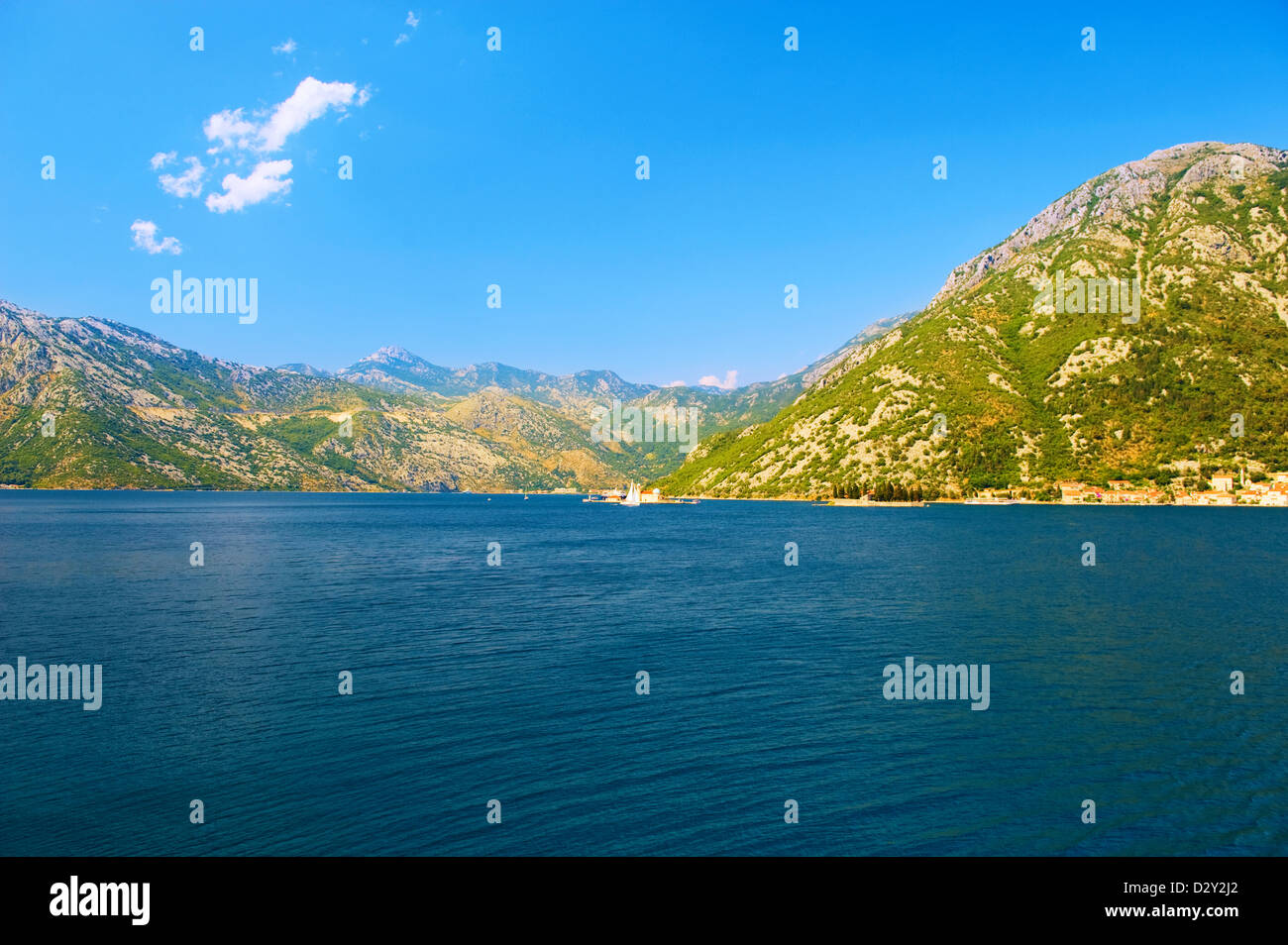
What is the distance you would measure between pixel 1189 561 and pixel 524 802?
109957mm

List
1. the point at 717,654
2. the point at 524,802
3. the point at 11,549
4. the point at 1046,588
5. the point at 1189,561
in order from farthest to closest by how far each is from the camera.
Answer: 1. the point at 11,549
2. the point at 1189,561
3. the point at 1046,588
4. the point at 717,654
5. the point at 524,802

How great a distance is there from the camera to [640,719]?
34406 millimetres

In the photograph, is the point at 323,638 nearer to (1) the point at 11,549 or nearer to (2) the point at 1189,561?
(1) the point at 11,549

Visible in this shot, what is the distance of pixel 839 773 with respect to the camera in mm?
28141

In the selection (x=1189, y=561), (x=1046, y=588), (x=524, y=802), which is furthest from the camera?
(x=1189, y=561)

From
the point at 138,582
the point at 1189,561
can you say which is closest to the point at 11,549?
the point at 138,582

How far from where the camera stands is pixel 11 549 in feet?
351

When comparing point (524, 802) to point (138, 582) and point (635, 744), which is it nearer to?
point (635, 744)

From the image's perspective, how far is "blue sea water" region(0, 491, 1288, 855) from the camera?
23.5m

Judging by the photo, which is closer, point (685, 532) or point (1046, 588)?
point (1046, 588)

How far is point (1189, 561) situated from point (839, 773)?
9884 centimetres

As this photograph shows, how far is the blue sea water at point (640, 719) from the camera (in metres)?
23.5

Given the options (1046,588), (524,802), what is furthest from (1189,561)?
(524,802)
